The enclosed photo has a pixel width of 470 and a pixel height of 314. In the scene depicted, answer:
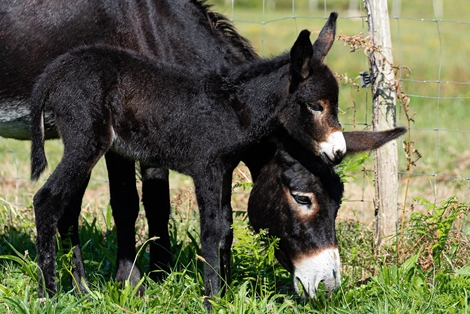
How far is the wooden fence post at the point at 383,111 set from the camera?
4.73m

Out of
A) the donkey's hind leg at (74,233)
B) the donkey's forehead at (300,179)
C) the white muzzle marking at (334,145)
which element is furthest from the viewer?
the donkey's hind leg at (74,233)

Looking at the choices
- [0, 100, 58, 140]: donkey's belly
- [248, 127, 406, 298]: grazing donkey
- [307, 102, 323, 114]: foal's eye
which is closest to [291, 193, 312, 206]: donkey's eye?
[248, 127, 406, 298]: grazing donkey

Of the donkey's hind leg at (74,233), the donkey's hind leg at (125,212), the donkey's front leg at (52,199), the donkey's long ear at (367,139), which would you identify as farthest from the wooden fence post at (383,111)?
the donkey's front leg at (52,199)

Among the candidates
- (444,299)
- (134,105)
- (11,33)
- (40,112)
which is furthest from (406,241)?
(11,33)

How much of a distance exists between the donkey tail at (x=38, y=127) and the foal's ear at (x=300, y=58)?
4.37 ft

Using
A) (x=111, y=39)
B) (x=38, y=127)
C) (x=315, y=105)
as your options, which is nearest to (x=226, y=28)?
(x=111, y=39)

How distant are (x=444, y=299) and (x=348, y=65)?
11244 mm

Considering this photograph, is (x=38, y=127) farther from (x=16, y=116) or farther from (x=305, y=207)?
(x=305, y=207)

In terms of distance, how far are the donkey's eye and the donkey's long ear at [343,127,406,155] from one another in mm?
355

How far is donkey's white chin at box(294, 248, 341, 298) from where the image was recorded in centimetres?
365

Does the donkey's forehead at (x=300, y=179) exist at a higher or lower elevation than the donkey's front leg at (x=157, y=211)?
higher

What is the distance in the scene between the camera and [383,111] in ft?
15.6

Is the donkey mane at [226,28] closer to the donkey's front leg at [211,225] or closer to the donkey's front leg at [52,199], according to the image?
the donkey's front leg at [211,225]

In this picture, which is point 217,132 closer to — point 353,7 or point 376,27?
point 376,27
